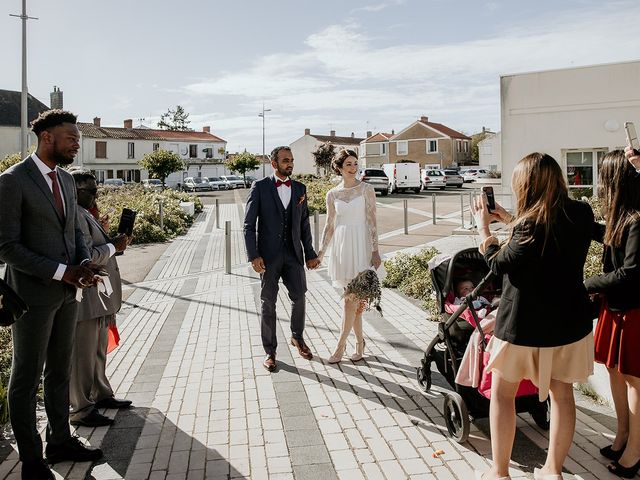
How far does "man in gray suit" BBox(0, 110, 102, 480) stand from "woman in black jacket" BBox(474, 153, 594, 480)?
2.46 m

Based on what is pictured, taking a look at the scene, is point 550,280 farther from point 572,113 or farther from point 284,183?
point 572,113

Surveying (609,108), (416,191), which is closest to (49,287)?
(609,108)

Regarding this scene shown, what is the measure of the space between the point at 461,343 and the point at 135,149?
72087 millimetres

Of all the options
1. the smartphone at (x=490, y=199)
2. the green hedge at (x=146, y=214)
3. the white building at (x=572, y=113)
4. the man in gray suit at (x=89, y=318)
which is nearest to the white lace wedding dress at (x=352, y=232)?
the man in gray suit at (x=89, y=318)

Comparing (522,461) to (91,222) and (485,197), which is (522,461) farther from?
(91,222)

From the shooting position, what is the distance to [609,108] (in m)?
17.8

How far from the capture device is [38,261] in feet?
11.1

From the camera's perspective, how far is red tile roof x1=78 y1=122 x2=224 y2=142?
67812 millimetres

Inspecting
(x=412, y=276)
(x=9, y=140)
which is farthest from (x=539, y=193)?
(x=9, y=140)

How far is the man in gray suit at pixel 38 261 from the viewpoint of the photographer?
338 cm

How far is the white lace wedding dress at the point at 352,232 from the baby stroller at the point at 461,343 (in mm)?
1284

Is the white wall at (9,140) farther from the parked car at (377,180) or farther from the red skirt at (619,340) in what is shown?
the red skirt at (619,340)

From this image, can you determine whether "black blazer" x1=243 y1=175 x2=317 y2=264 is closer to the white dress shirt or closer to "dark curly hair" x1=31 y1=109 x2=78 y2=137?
the white dress shirt

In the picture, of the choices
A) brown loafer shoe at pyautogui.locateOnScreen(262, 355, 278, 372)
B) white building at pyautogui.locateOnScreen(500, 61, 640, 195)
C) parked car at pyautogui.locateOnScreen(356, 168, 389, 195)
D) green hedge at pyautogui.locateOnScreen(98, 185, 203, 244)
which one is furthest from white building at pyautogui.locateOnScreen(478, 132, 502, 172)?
brown loafer shoe at pyautogui.locateOnScreen(262, 355, 278, 372)
